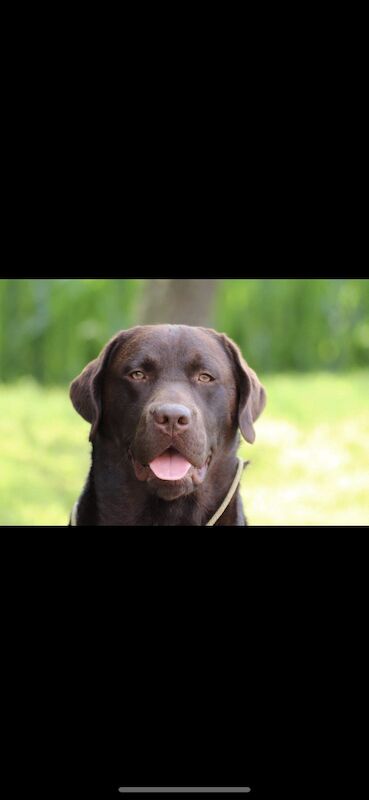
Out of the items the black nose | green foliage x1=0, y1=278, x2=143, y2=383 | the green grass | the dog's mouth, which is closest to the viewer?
the black nose

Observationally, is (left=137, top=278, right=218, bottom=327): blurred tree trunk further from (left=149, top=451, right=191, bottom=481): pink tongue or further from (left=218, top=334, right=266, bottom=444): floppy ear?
(left=149, top=451, right=191, bottom=481): pink tongue

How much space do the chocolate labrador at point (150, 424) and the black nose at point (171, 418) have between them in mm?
30

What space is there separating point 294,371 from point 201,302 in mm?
685

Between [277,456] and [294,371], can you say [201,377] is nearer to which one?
[277,456]

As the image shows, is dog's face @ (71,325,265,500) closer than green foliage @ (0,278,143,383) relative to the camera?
Yes

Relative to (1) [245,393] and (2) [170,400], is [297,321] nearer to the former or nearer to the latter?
(1) [245,393]

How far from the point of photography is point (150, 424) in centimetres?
329

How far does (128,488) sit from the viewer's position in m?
3.65

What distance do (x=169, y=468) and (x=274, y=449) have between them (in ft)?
7.09

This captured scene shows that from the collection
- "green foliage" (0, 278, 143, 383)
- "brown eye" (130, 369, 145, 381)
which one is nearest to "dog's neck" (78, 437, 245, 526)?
"brown eye" (130, 369, 145, 381)

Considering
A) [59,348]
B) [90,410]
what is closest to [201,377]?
[90,410]

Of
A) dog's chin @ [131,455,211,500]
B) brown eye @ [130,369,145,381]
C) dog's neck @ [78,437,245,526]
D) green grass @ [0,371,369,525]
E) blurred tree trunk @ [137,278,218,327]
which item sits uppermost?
blurred tree trunk @ [137,278,218,327]

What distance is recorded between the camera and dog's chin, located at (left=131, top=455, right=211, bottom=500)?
342 centimetres

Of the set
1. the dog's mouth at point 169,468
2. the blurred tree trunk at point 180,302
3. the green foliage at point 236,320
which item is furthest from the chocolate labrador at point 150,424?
the blurred tree trunk at point 180,302
